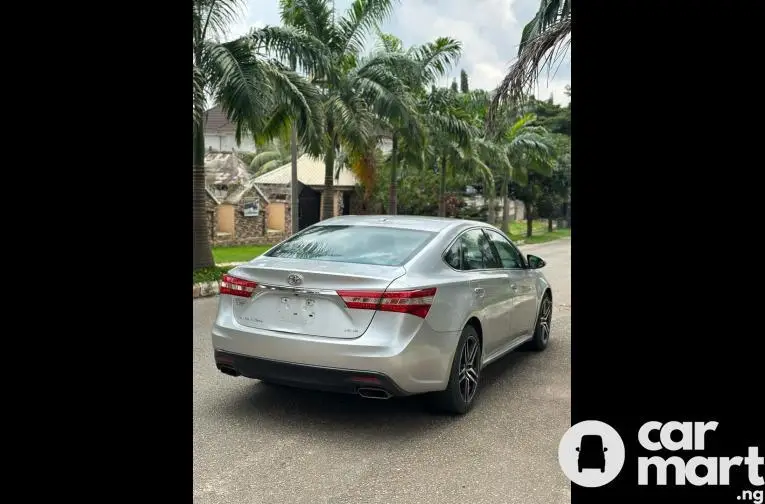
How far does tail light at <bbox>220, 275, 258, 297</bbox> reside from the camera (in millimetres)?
5066

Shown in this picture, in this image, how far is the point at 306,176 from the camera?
105 ft

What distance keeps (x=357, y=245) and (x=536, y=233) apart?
128 ft

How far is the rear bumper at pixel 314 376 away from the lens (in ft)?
15.3

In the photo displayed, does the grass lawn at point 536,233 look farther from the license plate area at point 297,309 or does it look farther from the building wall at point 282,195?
the license plate area at point 297,309

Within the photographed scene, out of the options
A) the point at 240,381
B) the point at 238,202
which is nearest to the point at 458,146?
the point at 238,202

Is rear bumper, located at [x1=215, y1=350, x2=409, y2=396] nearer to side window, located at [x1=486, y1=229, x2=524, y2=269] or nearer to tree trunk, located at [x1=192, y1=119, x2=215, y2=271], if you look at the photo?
side window, located at [x1=486, y1=229, x2=524, y2=269]

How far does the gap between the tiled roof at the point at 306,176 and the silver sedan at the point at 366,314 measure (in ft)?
77.7

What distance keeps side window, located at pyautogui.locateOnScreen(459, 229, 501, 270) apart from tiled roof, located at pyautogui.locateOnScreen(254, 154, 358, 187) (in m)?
23.1

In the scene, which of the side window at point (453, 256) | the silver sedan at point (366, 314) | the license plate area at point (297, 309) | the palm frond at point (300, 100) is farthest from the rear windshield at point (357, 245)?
the palm frond at point (300, 100)
